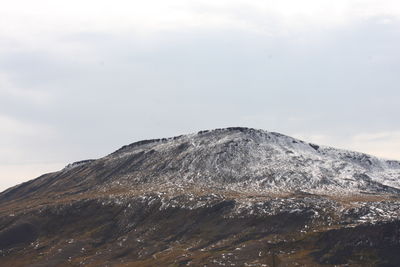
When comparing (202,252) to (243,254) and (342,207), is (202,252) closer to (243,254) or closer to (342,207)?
(243,254)

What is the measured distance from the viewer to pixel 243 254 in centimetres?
12450

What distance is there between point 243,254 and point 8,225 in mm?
106802

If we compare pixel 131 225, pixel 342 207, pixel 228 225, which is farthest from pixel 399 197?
pixel 131 225

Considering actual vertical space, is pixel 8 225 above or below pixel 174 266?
above

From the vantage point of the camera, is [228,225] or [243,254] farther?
[228,225]

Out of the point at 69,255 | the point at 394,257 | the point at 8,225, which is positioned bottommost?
the point at 394,257

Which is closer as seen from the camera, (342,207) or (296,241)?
(296,241)

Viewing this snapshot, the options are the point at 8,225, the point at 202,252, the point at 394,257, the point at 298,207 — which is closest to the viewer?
the point at 394,257

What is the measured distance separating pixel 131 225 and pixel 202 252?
4617 cm

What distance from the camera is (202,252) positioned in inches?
5305

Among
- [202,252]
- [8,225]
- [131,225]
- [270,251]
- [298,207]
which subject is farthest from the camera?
[8,225]

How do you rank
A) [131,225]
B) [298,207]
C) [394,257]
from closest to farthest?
[394,257] → [298,207] → [131,225]

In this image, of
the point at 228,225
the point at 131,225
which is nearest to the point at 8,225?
the point at 131,225

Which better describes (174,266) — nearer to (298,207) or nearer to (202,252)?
(202,252)
